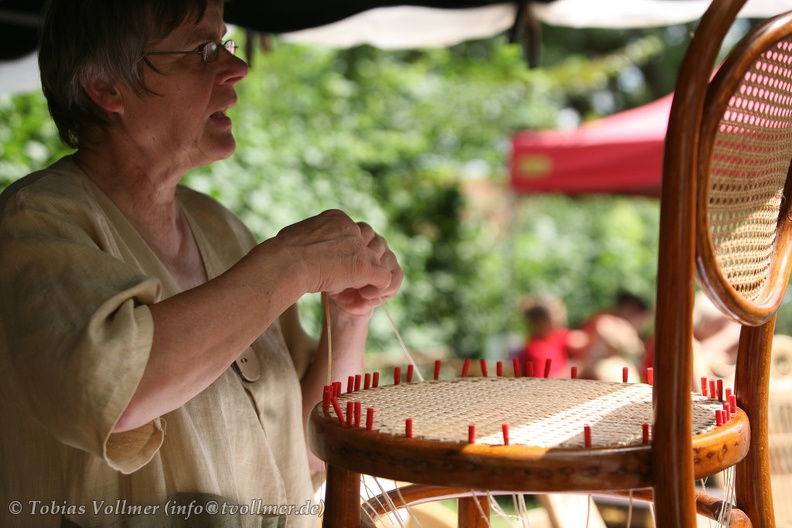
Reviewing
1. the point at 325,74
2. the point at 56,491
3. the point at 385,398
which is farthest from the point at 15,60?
the point at 325,74

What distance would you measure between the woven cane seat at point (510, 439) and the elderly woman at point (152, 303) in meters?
0.20

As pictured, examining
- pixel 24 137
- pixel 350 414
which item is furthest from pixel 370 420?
pixel 24 137

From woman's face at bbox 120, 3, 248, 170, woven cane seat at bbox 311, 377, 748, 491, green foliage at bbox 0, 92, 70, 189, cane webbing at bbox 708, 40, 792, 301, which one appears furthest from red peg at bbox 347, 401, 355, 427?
green foliage at bbox 0, 92, 70, 189

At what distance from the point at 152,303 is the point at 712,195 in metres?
0.66

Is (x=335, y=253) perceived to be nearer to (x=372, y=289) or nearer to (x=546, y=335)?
(x=372, y=289)

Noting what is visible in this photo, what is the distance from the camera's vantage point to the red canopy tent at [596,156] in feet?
14.6

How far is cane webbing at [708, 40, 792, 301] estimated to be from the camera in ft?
2.59

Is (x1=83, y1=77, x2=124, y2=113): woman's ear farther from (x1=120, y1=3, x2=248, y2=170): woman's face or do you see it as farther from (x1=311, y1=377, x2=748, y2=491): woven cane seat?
(x1=311, y1=377, x2=748, y2=491): woven cane seat

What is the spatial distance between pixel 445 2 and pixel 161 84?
1071 millimetres

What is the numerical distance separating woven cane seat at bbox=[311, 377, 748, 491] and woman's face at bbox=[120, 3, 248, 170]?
557 millimetres

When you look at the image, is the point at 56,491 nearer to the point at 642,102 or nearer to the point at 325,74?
the point at 325,74

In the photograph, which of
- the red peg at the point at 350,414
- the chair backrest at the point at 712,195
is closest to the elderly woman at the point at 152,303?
the red peg at the point at 350,414

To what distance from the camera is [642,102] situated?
43.1ft

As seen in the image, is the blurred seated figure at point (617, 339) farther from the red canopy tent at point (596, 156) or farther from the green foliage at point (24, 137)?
the green foliage at point (24, 137)
